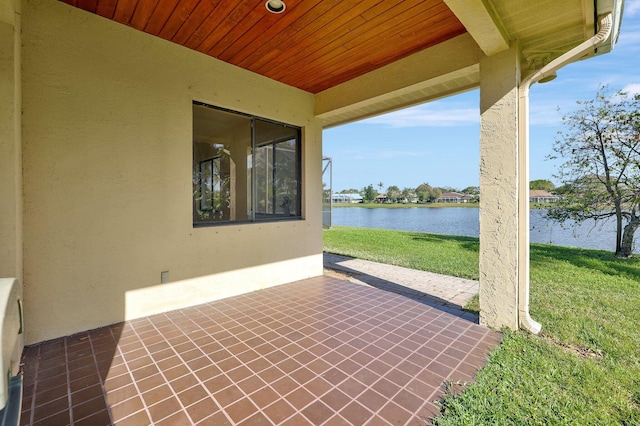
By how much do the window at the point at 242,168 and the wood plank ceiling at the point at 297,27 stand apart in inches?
32.5

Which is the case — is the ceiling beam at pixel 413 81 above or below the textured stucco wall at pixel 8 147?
above

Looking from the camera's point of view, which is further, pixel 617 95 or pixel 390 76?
pixel 617 95

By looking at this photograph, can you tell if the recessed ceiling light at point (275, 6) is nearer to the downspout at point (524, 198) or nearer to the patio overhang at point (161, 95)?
the patio overhang at point (161, 95)

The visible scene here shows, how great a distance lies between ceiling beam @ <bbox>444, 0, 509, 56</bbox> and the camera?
2027mm

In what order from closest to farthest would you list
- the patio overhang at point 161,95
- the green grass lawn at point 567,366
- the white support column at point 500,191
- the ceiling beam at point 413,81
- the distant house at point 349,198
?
1. the green grass lawn at point 567,366
2. the patio overhang at point 161,95
3. the white support column at point 500,191
4. the ceiling beam at point 413,81
5. the distant house at point 349,198

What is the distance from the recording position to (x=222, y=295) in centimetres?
360

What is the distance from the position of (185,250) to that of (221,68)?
2.31 meters

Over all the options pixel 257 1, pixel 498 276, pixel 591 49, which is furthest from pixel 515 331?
pixel 257 1

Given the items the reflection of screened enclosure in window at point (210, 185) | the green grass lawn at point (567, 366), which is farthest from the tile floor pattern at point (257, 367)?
the reflection of screened enclosure in window at point (210, 185)

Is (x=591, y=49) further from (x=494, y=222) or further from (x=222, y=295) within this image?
(x=222, y=295)

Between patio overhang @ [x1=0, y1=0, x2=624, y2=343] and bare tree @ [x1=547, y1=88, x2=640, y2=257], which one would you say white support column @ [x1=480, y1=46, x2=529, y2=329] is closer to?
patio overhang @ [x1=0, y1=0, x2=624, y2=343]

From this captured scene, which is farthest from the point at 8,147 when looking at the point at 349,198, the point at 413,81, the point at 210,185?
the point at 349,198

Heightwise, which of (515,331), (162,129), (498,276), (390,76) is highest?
(390,76)

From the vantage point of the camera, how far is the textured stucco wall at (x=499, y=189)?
2602mm
